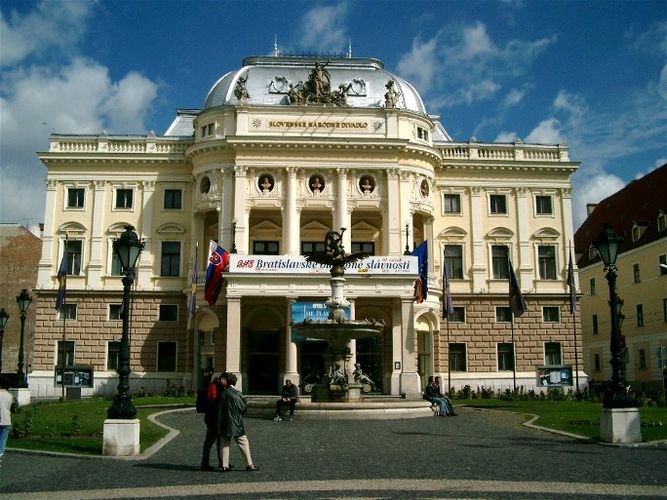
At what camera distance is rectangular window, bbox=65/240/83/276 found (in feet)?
171

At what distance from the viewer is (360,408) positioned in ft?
92.7

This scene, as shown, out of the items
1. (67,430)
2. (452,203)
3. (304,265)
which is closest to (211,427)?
(67,430)

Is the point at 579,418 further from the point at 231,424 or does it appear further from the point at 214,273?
the point at 214,273

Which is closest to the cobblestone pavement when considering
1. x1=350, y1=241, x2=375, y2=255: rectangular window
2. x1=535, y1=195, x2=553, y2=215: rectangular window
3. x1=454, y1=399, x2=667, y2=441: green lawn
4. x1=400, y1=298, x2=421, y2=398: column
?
x1=454, y1=399, x2=667, y2=441: green lawn

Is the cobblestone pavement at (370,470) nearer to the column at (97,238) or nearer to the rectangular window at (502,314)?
the rectangular window at (502,314)

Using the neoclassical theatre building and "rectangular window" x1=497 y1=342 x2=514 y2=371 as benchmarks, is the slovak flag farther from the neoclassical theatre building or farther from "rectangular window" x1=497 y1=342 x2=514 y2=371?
"rectangular window" x1=497 y1=342 x2=514 y2=371

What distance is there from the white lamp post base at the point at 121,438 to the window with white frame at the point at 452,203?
126 feet

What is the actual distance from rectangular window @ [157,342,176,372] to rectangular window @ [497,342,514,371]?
2158 centimetres

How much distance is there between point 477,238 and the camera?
53.4 meters

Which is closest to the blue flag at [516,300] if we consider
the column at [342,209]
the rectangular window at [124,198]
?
the column at [342,209]

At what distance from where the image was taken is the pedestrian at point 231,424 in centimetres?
1551

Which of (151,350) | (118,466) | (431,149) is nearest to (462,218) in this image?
(431,149)

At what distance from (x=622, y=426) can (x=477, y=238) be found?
33677mm

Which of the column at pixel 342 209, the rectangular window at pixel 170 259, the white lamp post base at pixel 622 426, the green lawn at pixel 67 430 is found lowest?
the green lawn at pixel 67 430
